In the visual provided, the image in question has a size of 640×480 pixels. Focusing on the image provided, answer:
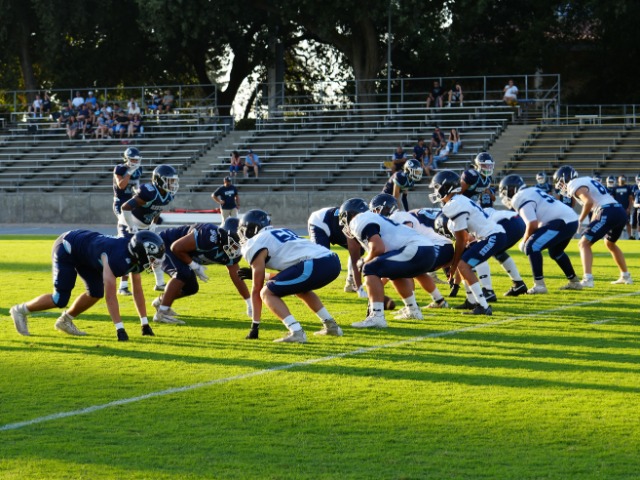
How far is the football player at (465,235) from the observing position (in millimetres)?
12297

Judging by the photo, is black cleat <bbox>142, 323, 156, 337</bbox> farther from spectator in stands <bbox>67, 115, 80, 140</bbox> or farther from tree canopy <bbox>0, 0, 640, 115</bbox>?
spectator in stands <bbox>67, 115, 80, 140</bbox>

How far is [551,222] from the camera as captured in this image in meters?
14.5

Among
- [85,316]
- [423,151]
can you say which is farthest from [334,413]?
[423,151]

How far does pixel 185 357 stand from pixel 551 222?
6.69 meters

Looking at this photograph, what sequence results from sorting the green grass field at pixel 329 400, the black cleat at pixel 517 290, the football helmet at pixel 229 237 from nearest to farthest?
the green grass field at pixel 329 400 → the football helmet at pixel 229 237 → the black cleat at pixel 517 290

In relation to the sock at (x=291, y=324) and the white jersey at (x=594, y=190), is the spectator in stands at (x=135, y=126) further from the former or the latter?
the sock at (x=291, y=324)

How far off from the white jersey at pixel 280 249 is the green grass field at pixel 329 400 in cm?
79

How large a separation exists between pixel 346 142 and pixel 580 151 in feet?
25.9

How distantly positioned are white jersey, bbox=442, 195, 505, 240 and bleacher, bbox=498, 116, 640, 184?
1973cm

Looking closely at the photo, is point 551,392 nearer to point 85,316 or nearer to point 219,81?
point 85,316

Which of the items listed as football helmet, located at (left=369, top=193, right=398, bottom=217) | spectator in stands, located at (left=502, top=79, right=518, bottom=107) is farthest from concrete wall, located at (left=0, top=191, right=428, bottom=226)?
football helmet, located at (left=369, top=193, right=398, bottom=217)

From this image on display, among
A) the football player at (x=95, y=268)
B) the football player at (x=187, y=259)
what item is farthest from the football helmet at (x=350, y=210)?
the football player at (x=95, y=268)

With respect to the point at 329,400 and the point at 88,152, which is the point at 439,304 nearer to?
the point at 329,400

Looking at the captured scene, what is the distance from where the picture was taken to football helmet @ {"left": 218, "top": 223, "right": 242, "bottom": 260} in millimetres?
10508
